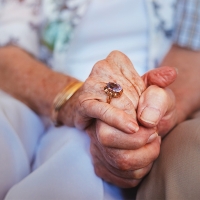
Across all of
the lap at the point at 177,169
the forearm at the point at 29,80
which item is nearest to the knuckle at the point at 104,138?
the lap at the point at 177,169

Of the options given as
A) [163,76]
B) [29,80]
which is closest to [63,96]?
[29,80]

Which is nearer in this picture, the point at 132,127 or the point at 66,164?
the point at 132,127

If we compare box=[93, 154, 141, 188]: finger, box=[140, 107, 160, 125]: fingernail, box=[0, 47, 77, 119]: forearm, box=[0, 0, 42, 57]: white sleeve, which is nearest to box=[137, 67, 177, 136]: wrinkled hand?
box=[140, 107, 160, 125]: fingernail

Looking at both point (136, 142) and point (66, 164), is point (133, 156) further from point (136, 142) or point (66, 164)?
point (66, 164)

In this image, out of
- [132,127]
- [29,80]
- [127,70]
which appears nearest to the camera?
[132,127]

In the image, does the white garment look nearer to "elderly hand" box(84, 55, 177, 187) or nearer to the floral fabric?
the floral fabric

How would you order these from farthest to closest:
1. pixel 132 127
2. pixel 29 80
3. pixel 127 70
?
pixel 29 80 < pixel 127 70 < pixel 132 127

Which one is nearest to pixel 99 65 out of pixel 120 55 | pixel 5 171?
pixel 120 55

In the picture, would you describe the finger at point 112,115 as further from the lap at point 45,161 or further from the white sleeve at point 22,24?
the white sleeve at point 22,24
